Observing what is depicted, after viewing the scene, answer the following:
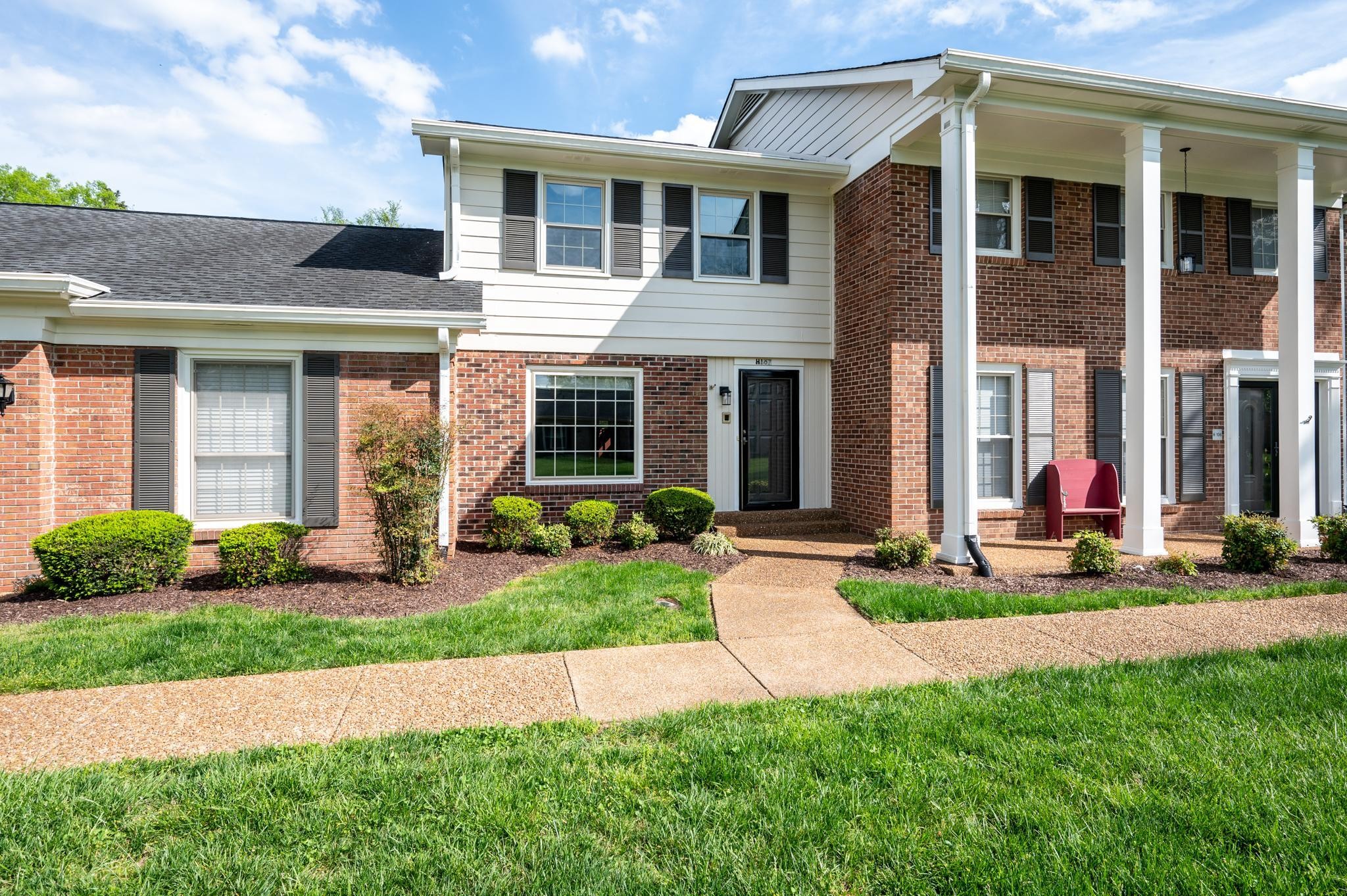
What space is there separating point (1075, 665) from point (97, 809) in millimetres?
5141

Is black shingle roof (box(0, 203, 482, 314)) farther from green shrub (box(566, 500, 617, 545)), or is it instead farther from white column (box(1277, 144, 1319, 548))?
white column (box(1277, 144, 1319, 548))

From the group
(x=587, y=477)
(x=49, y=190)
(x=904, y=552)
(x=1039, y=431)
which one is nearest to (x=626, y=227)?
(x=587, y=477)

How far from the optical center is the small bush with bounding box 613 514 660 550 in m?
8.69

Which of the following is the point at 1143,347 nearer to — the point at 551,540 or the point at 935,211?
the point at 935,211

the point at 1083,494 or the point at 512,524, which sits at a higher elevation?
the point at 1083,494

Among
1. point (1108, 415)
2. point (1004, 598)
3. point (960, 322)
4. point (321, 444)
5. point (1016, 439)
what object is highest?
point (960, 322)

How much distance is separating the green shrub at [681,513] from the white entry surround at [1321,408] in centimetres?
797

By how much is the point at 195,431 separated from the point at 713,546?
606 cm

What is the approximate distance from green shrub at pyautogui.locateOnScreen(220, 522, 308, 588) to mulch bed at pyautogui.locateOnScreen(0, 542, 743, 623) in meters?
0.10

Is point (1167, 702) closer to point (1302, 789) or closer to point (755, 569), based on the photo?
point (1302, 789)

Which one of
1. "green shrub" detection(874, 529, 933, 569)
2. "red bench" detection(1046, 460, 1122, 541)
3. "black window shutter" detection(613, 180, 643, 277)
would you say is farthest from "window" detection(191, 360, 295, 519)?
"red bench" detection(1046, 460, 1122, 541)

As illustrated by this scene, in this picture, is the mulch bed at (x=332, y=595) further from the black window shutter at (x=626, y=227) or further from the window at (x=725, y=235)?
the window at (x=725, y=235)

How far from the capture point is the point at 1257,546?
720 cm

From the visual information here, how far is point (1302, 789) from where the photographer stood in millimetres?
2729
